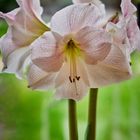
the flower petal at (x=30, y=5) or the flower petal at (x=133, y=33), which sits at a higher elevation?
the flower petal at (x=30, y=5)

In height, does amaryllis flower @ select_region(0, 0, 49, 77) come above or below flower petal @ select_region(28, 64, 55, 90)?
above

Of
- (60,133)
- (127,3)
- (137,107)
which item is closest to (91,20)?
(127,3)

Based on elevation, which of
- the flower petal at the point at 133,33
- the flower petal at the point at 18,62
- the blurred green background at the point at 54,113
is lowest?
the blurred green background at the point at 54,113

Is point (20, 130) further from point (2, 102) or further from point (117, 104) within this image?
point (117, 104)

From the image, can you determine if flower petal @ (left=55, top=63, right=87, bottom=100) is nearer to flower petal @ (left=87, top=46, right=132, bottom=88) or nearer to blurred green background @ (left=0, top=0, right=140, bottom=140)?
flower petal @ (left=87, top=46, right=132, bottom=88)

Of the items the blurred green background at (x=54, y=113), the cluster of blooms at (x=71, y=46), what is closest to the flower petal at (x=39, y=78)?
the cluster of blooms at (x=71, y=46)

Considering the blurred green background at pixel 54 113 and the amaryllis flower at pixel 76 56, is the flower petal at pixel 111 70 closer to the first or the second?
the amaryllis flower at pixel 76 56

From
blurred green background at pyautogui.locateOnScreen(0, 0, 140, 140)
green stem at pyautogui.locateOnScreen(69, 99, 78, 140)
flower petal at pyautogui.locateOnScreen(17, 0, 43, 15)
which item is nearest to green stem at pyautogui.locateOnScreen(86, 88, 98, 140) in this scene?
green stem at pyautogui.locateOnScreen(69, 99, 78, 140)
